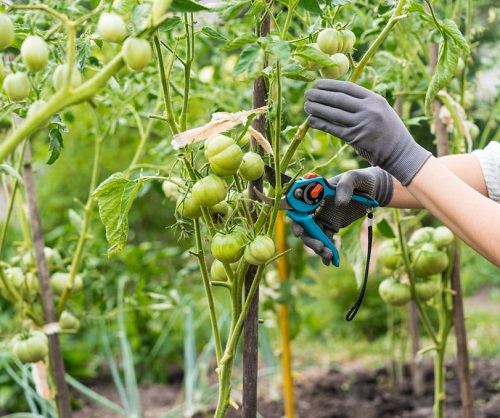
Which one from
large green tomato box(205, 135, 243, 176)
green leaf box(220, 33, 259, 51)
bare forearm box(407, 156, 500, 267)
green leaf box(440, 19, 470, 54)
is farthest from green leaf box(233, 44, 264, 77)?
bare forearm box(407, 156, 500, 267)

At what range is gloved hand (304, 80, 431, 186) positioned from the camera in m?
1.07

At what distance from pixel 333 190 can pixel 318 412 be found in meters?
1.51

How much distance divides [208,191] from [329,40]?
28 centimetres

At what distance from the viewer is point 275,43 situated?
808 millimetres

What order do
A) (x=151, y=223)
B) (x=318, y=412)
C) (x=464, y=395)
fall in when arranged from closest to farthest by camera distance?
(x=464, y=395) → (x=318, y=412) → (x=151, y=223)

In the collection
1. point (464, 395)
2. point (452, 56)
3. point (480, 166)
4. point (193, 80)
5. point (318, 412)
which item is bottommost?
point (318, 412)

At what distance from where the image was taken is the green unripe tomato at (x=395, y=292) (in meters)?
1.69

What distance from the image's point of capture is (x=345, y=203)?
119cm

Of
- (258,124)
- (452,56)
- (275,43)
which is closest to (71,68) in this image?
(275,43)

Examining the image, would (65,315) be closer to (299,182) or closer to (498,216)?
(299,182)

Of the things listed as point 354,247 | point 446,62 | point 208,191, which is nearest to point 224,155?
point 208,191

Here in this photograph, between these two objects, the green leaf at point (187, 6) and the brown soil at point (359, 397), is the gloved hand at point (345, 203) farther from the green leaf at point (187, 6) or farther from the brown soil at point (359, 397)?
the brown soil at point (359, 397)

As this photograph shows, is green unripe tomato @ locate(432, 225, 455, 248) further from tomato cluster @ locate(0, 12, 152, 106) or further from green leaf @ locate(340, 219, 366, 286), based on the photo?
tomato cluster @ locate(0, 12, 152, 106)

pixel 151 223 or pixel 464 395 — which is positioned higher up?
pixel 464 395
